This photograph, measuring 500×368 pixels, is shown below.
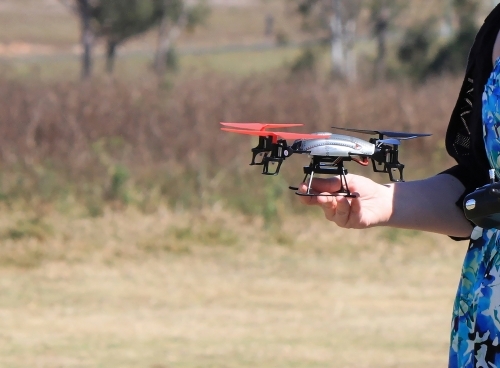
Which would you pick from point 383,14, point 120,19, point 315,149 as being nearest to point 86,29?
point 120,19

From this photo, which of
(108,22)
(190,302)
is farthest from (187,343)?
(108,22)

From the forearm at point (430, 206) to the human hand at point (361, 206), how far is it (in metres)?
0.03

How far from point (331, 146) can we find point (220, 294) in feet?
17.1

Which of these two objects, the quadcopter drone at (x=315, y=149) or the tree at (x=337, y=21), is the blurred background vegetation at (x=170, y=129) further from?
the tree at (x=337, y=21)

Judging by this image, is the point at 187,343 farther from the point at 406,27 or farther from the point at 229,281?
the point at 406,27

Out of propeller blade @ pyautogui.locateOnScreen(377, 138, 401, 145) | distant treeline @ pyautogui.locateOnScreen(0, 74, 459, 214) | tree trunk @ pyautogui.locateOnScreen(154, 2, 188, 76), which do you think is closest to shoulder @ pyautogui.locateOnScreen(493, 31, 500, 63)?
propeller blade @ pyautogui.locateOnScreen(377, 138, 401, 145)

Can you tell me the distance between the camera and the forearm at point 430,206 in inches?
82.8

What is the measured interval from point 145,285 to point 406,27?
24182 millimetres

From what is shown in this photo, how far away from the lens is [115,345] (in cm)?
552

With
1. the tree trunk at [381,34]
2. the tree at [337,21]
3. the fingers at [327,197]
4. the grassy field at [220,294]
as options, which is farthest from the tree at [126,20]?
the fingers at [327,197]

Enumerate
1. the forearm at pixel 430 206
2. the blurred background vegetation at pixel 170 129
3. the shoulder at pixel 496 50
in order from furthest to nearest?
the blurred background vegetation at pixel 170 129, the forearm at pixel 430 206, the shoulder at pixel 496 50

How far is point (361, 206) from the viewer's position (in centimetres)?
201

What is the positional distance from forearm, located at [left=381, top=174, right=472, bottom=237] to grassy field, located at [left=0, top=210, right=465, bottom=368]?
3118 millimetres

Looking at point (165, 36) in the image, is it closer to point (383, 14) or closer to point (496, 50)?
point (383, 14)
